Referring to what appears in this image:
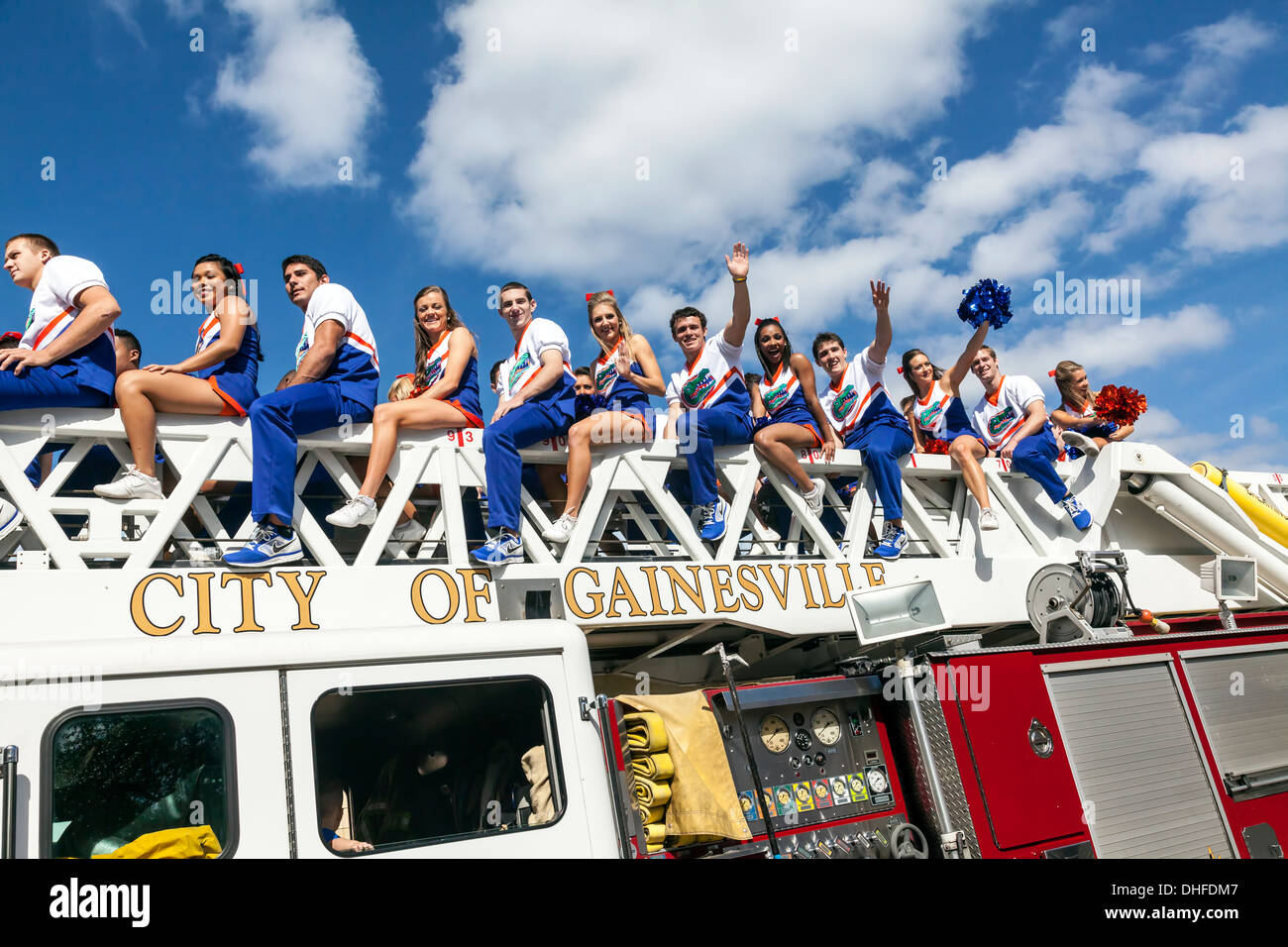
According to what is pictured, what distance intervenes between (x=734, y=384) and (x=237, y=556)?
280cm

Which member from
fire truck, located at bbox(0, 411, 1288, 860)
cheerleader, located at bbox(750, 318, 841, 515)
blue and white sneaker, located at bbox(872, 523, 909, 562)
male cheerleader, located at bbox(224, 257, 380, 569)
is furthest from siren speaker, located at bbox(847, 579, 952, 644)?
male cheerleader, located at bbox(224, 257, 380, 569)

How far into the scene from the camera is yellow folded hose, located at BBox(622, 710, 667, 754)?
4.07m

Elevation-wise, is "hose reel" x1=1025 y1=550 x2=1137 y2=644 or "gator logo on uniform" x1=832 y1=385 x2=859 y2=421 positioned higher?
"gator logo on uniform" x1=832 y1=385 x2=859 y2=421

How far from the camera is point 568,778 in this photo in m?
3.60

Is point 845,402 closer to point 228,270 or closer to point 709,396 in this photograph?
point 709,396

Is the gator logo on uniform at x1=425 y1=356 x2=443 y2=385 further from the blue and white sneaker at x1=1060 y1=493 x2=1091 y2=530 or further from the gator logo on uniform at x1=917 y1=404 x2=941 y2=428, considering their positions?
the blue and white sneaker at x1=1060 y1=493 x2=1091 y2=530

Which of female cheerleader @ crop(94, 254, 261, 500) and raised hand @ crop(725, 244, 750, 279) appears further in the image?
raised hand @ crop(725, 244, 750, 279)

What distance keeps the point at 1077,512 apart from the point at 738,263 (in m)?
2.74

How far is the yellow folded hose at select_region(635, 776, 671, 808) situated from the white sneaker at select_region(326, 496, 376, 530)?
65.8 inches

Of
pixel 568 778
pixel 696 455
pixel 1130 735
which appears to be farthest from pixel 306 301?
pixel 1130 735

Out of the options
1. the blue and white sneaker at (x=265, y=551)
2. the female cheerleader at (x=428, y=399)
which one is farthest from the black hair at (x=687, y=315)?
the blue and white sneaker at (x=265, y=551)

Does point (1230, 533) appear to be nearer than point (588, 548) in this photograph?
No
